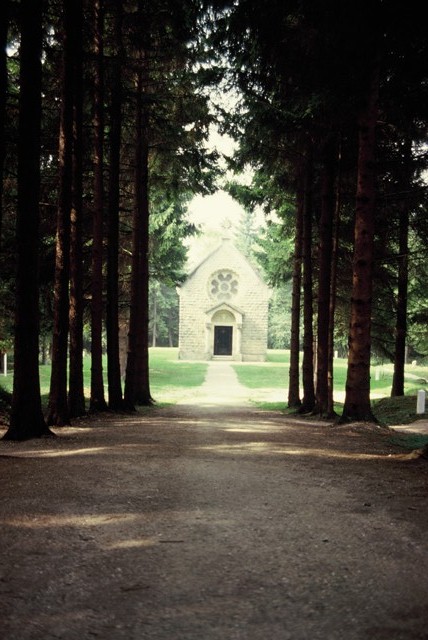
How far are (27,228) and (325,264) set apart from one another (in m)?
8.15

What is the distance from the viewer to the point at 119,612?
2.70 metres

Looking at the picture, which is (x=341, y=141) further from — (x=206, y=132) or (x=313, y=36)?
(x=206, y=132)

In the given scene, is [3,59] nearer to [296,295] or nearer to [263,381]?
[296,295]

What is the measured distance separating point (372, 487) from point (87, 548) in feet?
10.0

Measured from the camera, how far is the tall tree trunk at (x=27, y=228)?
8.19 m

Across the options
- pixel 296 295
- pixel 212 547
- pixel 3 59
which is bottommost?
pixel 212 547

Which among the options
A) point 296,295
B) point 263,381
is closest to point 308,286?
point 296,295

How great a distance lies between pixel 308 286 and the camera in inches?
610

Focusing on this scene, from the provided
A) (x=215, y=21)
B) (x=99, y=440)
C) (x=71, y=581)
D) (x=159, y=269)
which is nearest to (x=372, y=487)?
(x=71, y=581)

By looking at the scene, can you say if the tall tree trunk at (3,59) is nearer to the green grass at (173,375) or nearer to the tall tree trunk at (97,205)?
the tall tree trunk at (97,205)

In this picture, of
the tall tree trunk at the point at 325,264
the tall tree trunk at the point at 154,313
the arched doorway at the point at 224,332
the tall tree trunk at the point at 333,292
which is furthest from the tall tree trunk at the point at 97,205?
the tall tree trunk at the point at 154,313

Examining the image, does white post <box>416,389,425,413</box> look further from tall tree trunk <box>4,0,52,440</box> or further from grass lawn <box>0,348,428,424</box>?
tall tree trunk <box>4,0,52,440</box>

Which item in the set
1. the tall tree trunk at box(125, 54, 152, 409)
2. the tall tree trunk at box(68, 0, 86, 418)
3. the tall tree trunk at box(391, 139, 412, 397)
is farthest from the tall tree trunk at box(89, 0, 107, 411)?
the tall tree trunk at box(391, 139, 412, 397)

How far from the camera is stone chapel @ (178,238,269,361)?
47.5 metres
